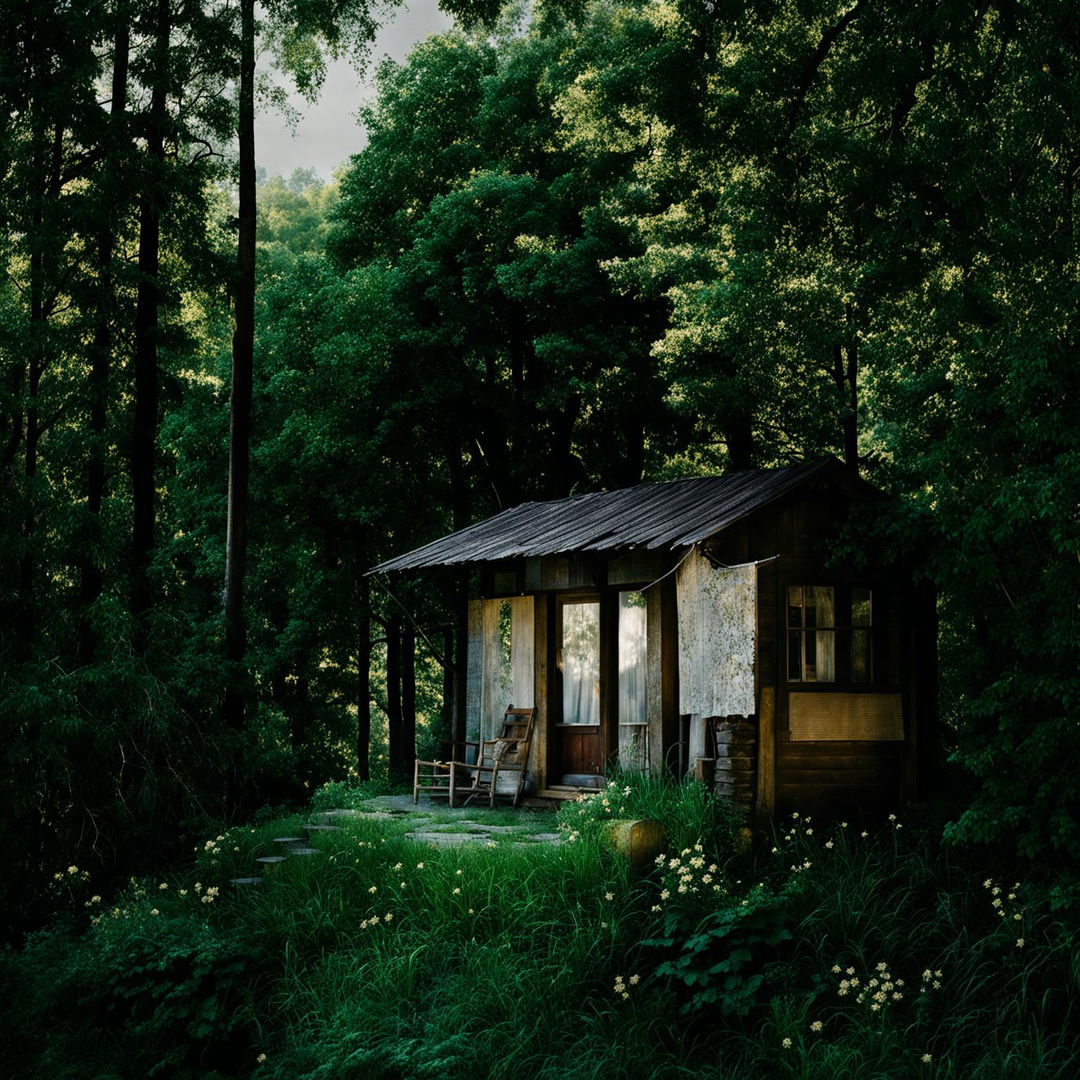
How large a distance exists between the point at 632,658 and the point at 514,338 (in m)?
9.61

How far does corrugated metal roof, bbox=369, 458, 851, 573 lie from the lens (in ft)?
37.7

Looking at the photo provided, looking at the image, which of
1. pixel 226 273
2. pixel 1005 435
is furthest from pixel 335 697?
pixel 1005 435

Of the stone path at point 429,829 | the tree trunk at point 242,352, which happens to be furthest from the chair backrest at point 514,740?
the tree trunk at point 242,352

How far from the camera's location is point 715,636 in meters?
10.9

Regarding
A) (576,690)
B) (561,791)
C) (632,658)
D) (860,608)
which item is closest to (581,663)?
(576,690)

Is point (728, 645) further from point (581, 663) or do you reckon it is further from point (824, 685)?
point (581, 663)

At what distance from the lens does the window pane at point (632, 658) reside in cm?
1312

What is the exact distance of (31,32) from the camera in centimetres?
1161

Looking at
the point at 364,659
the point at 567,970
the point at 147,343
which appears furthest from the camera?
the point at 364,659

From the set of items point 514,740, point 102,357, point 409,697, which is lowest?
point 409,697

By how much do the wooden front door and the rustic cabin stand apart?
0.07 ft

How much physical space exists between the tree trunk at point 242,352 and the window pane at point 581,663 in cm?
378

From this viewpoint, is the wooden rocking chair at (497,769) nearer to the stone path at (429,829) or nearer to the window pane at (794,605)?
the stone path at (429,829)

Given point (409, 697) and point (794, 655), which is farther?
point (409, 697)
